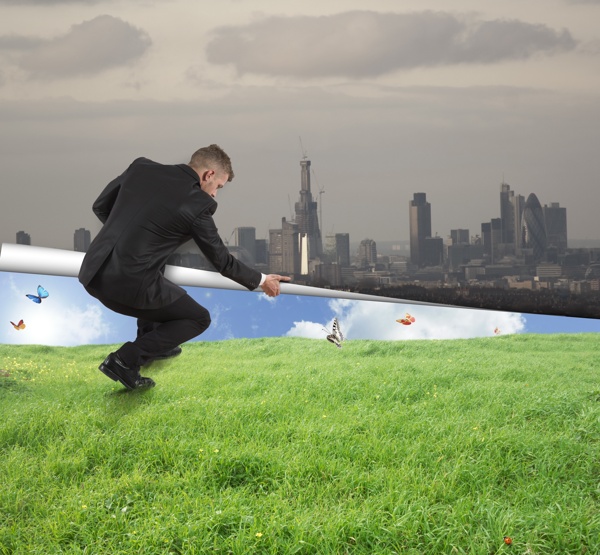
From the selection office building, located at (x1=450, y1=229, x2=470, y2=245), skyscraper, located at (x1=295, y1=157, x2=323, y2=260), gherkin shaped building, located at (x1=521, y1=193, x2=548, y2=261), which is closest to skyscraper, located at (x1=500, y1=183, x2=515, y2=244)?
gherkin shaped building, located at (x1=521, y1=193, x2=548, y2=261)

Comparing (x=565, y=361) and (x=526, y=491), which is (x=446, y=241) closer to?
(x=565, y=361)

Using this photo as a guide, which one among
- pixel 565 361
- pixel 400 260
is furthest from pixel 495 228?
pixel 565 361

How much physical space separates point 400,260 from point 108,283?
227 inches

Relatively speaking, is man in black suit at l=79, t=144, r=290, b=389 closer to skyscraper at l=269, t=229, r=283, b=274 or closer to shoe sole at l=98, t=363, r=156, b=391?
shoe sole at l=98, t=363, r=156, b=391

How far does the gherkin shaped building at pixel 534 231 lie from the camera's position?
1129 centimetres

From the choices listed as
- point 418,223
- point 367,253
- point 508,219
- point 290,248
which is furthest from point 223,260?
point 508,219

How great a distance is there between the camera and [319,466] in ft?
9.33

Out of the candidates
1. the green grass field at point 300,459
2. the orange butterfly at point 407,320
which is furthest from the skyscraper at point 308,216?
the green grass field at point 300,459

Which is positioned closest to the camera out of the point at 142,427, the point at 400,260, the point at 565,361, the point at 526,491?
the point at 526,491

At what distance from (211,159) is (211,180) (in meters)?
0.08

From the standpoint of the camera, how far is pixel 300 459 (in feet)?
9.50

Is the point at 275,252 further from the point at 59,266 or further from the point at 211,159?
the point at 211,159

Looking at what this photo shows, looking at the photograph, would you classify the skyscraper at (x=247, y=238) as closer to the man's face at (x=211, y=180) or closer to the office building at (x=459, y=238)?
the man's face at (x=211, y=180)

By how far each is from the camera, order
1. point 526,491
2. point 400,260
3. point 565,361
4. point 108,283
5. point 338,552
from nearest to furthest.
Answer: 1. point 338,552
2. point 108,283
3. point 526,491
4. point 565,361
5. point 400,260
